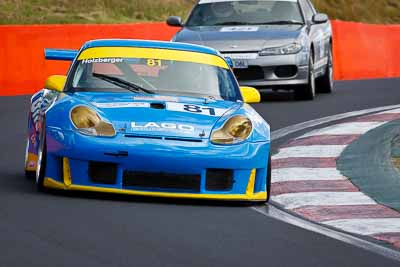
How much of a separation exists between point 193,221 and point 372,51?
1935cm

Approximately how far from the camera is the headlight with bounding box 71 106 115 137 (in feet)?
31.4

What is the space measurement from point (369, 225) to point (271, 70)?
32.8 feet

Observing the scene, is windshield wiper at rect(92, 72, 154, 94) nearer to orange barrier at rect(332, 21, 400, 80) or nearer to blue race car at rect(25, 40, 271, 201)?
blue race car at rect(25, 40, 271, 201)

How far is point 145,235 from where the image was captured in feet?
26.1

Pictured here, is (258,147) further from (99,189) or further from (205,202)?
(99,189)

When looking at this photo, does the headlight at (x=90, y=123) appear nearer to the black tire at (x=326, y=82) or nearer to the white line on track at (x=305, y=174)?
the white line on track at (x=305, y=174)

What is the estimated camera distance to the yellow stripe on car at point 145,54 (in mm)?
10922

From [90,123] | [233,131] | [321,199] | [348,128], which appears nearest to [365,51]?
[348,128]

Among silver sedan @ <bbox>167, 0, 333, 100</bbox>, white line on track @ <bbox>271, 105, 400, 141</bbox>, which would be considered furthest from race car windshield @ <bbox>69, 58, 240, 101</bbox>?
silver sedan @ <bbox>167, 0, 333, 100</bbox>

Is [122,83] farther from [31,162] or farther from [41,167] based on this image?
[41,167]

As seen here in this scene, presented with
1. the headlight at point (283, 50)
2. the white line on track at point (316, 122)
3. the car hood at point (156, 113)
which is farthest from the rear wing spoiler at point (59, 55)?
the headlight at point (283, 50)

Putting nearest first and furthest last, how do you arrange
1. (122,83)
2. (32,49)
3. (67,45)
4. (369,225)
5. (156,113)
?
(369,225) → (156,113) → (122,83) → (32,49) → (67,45)

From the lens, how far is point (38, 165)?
387 inches

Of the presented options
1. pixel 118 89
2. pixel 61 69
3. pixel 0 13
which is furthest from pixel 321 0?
pixel 118 89
